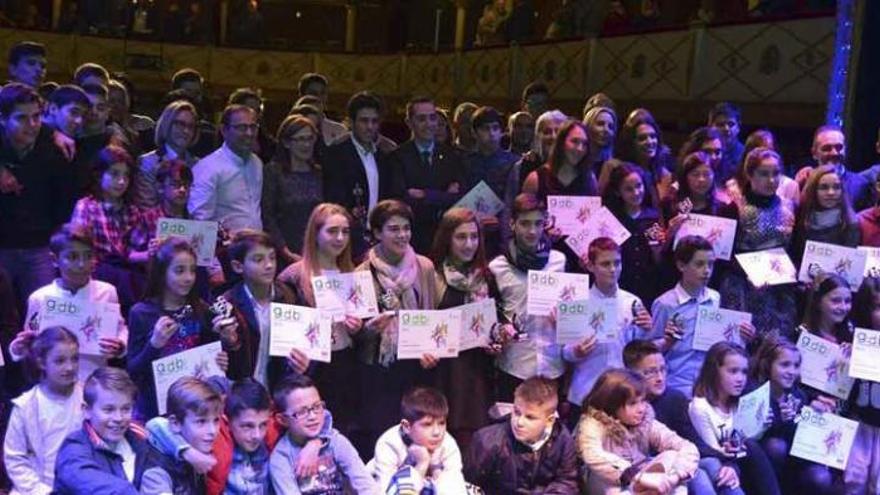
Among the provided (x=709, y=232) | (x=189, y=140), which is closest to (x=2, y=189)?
(x=189, y=140)

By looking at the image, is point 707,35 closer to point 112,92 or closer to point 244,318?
point 112,92

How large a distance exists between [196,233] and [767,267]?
2.85m

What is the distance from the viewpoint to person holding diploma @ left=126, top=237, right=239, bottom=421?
193 inches

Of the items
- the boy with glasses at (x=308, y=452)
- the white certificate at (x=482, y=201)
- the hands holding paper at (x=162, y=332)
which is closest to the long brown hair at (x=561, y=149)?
the white certificate at (x=482, y=201)

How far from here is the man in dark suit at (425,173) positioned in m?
6.76

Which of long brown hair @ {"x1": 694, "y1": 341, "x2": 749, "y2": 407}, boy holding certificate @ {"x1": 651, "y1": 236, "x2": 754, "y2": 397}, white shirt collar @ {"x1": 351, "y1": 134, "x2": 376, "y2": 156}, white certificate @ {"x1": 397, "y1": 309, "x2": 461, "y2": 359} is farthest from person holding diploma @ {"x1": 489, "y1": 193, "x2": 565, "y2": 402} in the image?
white shirt collar @ {"x1": 351, "y1": 134, "x2": 376, "y2": 156}

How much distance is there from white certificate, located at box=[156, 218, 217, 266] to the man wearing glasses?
443 mm

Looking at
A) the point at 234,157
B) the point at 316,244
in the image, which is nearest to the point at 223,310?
the point at 316,244

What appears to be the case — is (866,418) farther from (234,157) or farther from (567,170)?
(234,157)

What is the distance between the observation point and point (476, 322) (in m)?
5.45

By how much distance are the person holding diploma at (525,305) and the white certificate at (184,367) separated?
1.44m

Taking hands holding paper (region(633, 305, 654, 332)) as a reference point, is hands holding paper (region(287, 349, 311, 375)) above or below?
below

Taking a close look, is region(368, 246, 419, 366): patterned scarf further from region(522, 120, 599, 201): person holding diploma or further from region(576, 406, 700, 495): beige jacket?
region(522, 120, 599, 201): person holding diploma

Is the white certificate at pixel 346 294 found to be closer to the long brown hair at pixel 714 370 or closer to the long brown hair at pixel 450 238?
the long brown hair at pixel 450 238
